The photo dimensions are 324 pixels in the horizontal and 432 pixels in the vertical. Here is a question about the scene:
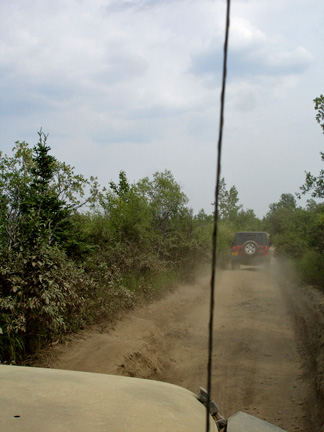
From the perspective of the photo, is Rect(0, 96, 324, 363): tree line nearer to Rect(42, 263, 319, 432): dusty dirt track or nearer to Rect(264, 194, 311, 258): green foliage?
Rect(42, 263, 319, 432): dusty dirt track

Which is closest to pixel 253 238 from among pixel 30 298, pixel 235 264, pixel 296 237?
pixel 235 264

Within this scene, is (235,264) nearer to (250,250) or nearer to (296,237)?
(250,250)

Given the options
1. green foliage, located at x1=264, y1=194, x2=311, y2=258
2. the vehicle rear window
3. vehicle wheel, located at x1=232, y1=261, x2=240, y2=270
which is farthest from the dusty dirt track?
green foliage, located at x1=264, y1=194, x2=311, y2=258

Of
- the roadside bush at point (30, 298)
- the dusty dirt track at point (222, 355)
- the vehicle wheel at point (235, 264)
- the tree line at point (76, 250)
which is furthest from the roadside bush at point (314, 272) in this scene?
the roadside bush at point (30, 298)

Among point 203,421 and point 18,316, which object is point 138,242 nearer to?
point 18,316

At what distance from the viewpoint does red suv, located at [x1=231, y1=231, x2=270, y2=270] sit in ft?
68.0

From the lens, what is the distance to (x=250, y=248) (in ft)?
68.0

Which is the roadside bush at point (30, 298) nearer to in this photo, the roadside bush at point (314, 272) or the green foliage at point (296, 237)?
the roadside bush at point (314, 272)

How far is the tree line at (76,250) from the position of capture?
19.1ft

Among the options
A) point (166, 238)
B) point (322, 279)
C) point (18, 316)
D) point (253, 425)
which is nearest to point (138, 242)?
point (166, 238)

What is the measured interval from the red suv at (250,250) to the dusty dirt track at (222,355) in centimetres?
951

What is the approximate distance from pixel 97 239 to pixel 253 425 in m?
10.2

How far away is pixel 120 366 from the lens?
6.09 m

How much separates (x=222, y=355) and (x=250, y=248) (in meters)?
14.2
